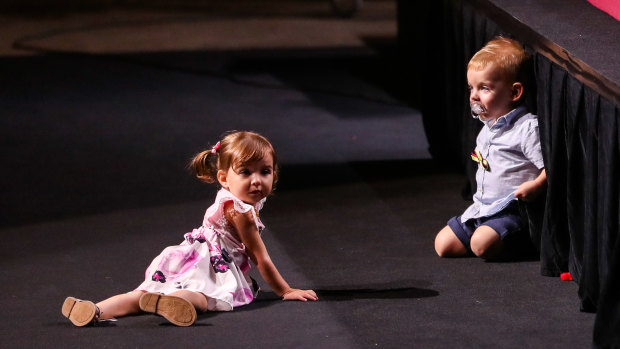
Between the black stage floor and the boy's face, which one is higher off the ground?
the boy's face

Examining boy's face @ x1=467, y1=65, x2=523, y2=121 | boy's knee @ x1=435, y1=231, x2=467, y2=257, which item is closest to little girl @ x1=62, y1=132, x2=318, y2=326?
boy's knee @ x1=435, y1=231, x2=467, y2=257

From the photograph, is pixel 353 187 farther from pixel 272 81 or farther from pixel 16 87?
pixel 16 87

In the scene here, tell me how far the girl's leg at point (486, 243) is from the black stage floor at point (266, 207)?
50 millimetres

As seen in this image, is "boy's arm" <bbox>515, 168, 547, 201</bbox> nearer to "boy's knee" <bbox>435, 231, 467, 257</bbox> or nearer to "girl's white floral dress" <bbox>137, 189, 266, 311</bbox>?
"boy's knee" <bbox>435, 231, 467, 257</bbox>

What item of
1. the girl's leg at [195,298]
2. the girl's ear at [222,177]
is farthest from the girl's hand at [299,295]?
the girl's ear at [222,177]

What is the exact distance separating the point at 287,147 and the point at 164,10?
4662 mm

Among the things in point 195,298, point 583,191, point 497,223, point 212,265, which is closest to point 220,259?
point 212,265

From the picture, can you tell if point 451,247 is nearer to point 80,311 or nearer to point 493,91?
point 493,91

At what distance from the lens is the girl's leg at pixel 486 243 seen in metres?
3.47

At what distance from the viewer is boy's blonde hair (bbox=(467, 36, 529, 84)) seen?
3.43m

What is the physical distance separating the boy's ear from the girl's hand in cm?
93

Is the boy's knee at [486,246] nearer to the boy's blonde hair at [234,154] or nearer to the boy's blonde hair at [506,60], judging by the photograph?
the boy's blonde hair at [506,60]

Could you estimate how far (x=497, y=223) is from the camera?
3.52 meters

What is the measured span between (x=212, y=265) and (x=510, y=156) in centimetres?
106
